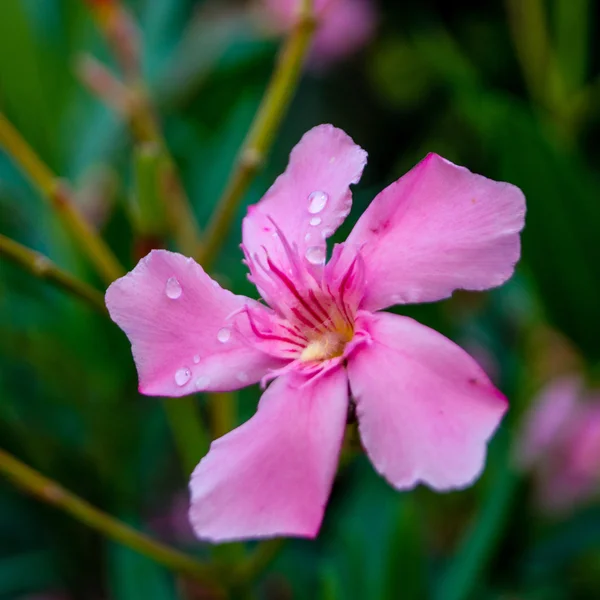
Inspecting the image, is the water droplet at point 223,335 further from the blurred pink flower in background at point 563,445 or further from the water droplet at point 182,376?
the blurred pink flower in background at point 563,445

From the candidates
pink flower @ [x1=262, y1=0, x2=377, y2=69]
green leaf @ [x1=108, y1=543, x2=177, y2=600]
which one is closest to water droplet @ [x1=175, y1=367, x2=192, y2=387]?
green leaf @ [x1=108, y1=543, x2=177, y2=600]

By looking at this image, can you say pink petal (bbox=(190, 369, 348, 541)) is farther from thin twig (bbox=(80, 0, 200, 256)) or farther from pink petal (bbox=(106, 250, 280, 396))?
thin twig (bbox=(80, 0, 200, 256))

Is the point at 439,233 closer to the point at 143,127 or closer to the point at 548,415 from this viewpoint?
the point at 143,127

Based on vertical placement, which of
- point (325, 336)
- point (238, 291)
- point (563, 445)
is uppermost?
point (325, 336)

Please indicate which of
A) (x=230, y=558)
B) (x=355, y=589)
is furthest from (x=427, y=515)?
(x=230, y=558)

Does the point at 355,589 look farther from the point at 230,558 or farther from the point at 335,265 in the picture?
the point at 335,265

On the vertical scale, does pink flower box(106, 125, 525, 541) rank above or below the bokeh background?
above

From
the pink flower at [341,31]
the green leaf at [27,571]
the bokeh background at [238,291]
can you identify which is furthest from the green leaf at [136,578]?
the pink flower at [341,31]

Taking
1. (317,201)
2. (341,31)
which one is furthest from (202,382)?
(341,31)
